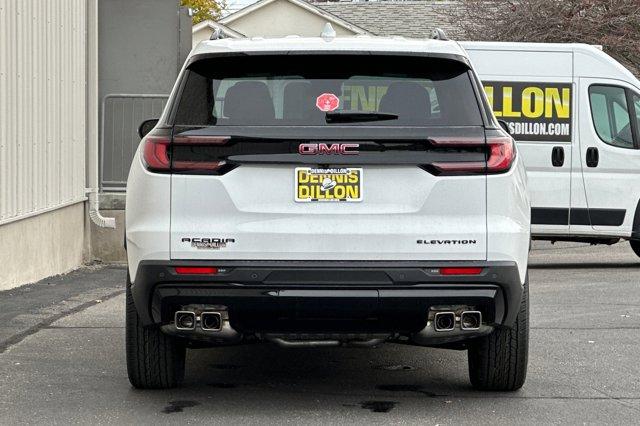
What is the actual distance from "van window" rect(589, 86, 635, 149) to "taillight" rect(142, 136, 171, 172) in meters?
10.0

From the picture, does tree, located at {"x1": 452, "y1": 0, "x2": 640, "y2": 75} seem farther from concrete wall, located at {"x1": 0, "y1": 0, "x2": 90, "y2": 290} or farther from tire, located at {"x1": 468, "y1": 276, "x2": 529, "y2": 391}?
tire, located at {"x1": 468, "y1": 276, "x2": 529, "y2": 391}

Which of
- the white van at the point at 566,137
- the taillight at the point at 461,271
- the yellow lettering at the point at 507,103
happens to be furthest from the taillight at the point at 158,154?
the yellow lettering at the point at 507,103

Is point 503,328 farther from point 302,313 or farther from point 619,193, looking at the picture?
point 619,193

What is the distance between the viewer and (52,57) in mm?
14133

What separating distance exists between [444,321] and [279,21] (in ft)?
120

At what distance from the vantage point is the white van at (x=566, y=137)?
51.1 feet

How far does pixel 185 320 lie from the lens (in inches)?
259

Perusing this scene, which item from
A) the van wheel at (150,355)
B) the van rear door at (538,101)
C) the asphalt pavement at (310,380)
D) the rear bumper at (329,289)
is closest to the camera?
the rear bumper at (329,289)

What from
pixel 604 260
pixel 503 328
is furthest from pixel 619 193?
pixel 503 328

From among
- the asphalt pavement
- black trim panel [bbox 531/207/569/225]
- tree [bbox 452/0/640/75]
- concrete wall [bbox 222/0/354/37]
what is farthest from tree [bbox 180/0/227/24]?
the asphalt pavement

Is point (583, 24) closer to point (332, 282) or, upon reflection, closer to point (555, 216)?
point (555, 216)

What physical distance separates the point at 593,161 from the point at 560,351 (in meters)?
7.04

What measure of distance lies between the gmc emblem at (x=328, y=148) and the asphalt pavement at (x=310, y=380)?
4.21 ft

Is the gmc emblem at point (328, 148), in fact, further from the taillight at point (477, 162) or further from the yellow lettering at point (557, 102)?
the yellow lettering at point (557, 102)
